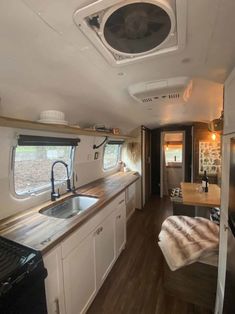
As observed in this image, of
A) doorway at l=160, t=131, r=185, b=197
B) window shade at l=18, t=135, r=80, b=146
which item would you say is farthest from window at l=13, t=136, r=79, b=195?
doorway at l=160, t=131, r=185, b=197

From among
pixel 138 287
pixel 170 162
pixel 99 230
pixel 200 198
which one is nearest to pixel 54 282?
pixel 99 230

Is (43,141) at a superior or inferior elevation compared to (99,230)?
superior

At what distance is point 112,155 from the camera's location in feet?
13.7

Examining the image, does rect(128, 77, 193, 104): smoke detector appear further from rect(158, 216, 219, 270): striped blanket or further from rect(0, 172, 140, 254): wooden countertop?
rect(158, 216, 219, 270): striped blanket

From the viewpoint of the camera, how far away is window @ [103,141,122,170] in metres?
3.81

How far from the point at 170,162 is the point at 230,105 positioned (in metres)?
4.71

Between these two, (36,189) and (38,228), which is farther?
(36,189)

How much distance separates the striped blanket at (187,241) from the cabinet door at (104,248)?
624 millimetres

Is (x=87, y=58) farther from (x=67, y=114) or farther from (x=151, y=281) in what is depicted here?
(x=151, y=281)

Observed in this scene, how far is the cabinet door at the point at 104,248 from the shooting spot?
1755 mm

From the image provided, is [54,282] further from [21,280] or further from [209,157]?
[209,157]

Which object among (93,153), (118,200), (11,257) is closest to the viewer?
(11,257)

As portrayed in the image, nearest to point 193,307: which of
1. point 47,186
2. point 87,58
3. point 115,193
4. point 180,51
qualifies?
point 115,193

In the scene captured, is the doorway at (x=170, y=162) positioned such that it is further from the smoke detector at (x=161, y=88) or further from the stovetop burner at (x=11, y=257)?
the stovetop burner at (x=11, y=257)
